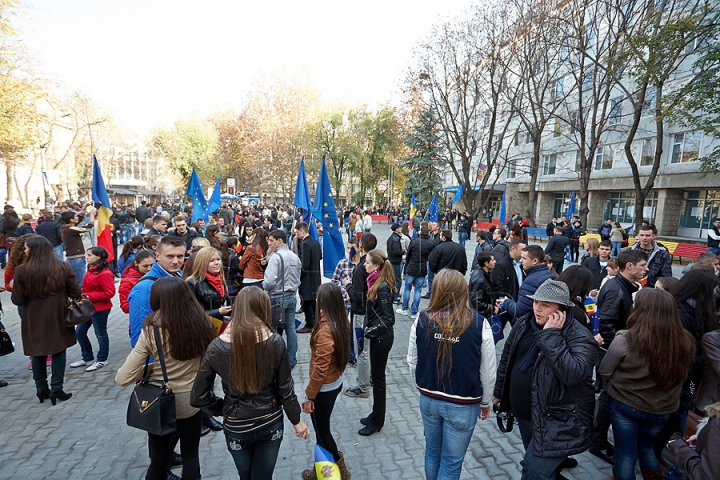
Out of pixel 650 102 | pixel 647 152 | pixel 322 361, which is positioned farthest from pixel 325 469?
pixel 647 152

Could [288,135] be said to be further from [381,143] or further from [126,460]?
[126,460]

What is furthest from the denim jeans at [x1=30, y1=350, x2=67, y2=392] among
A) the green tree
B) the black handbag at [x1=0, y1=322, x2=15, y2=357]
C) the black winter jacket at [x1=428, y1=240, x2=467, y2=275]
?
the green tree

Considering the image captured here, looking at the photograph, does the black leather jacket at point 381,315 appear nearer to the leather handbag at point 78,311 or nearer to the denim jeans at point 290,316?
the denim jeans at point 290,316

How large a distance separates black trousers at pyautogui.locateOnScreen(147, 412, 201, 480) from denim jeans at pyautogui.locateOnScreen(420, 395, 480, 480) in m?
1.80

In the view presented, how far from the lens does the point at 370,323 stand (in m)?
4.02

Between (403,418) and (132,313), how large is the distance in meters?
3.08

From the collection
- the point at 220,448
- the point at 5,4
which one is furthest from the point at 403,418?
the point at 5,4

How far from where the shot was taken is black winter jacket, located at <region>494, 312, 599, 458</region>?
2391mm

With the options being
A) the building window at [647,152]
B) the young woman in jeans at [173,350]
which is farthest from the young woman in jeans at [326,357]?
the building window at [647,152]

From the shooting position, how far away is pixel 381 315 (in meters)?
4.00

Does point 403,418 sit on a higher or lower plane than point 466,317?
lower

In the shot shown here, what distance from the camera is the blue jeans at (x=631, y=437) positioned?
2973mm

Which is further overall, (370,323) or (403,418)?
(403,418)

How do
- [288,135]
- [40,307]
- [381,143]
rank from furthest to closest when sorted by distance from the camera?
[381,143], [288,135], [40,307]
